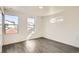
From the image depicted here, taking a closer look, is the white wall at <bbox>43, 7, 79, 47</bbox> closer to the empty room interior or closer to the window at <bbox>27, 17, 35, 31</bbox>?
the empty room interior

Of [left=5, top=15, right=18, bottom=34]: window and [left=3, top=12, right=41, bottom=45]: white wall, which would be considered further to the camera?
[left=3, top=12, right=41, bottom=45]: white wall

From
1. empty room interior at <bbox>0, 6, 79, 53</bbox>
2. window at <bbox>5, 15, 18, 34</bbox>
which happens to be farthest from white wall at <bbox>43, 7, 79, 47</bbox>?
window at <bbox>5, 15, 18, 34</bbox>

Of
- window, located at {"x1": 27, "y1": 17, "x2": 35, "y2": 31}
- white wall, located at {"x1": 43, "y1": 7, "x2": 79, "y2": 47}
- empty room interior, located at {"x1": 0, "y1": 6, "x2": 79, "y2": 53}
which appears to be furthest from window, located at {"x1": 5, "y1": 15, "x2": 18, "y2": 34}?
white wall, located at {"x1": 43, "y1": 7, "x2": 79, "y2": 47}

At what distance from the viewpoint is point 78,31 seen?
1.55 meters

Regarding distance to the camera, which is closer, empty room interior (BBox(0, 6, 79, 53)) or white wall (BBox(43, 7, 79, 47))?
empty room interior (BBox(0, 6, 79, 53))

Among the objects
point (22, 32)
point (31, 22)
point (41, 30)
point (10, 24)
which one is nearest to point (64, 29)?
→ point (41, 30)

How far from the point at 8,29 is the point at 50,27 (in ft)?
2.48

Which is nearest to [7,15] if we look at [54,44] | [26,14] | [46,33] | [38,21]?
[26,14]

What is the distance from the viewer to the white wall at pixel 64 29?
4.95 feet

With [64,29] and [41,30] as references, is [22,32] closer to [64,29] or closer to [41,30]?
[41,30]

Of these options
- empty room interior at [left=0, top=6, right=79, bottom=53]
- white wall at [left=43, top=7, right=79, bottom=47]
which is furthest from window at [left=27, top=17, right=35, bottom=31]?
white wall at [left=43, top=7, right=79, bottom=47]

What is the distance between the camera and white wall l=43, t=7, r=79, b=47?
1.51 metres

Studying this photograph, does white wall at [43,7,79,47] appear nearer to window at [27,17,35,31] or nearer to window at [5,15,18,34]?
window at [27,17,35,31]

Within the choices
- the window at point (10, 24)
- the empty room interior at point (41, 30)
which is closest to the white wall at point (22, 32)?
the empty room interior at point (41, 30)
